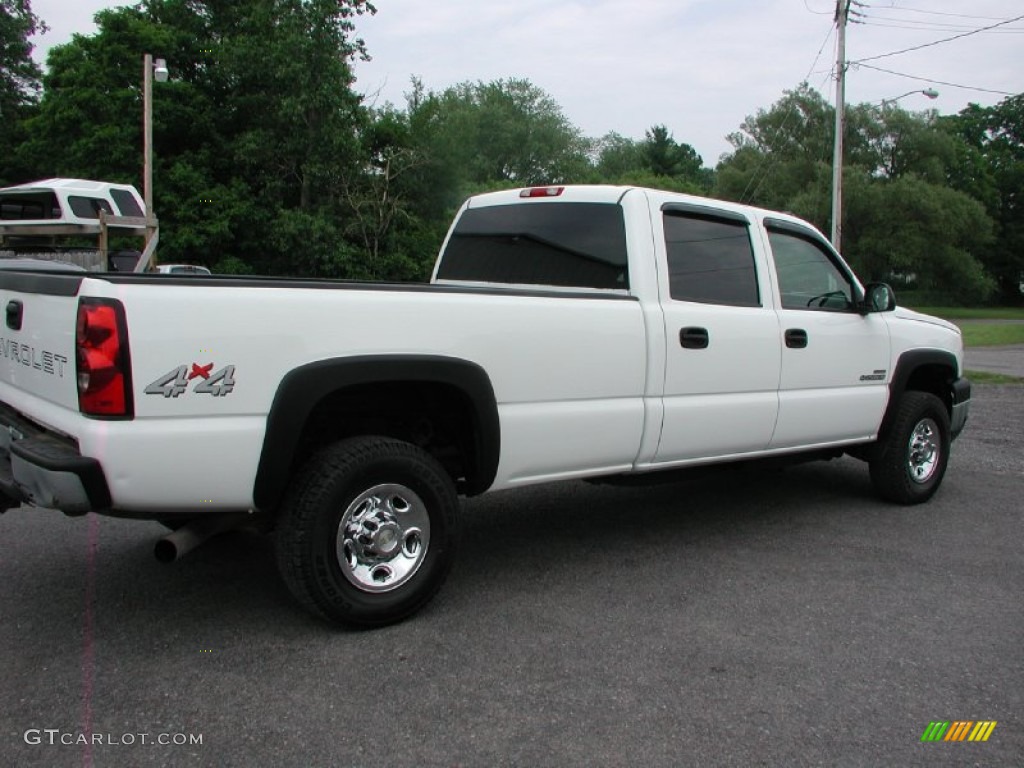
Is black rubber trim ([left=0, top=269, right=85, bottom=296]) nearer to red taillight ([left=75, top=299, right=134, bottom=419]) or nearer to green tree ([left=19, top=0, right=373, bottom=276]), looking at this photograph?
red taillight ([left=75, top=299, right=134, bottom=419])

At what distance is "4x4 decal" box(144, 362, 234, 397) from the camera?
3135 millimetres

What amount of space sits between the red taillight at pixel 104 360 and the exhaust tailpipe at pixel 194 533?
0.68 metres

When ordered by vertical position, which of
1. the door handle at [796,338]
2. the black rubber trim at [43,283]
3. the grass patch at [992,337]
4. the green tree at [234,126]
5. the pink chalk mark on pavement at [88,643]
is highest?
the green tree at [234,126]

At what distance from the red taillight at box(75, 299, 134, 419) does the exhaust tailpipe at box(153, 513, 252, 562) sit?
0.68 meters

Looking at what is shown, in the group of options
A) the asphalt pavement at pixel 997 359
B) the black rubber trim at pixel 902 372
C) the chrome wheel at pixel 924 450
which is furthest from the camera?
the asphalt pavement at pixel 997 359

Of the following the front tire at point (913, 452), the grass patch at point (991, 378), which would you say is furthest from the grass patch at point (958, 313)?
the front tire at point (913, 452)

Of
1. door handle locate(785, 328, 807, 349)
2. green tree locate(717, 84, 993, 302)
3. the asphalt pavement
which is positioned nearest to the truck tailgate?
door handle locate(785, 328, 807, 349)

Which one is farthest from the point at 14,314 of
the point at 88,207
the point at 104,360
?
the point at 88,207

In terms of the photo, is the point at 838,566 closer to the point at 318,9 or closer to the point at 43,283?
the point at 43,283

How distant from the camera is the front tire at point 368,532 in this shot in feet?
11.5

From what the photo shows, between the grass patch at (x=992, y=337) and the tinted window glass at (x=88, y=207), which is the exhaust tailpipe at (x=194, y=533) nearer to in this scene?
the tinted window glass at (x=88, y=207)

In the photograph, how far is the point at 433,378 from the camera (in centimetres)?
371

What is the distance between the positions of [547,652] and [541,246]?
2384 mm

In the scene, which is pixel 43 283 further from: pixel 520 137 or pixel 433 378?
pixel 520 137
